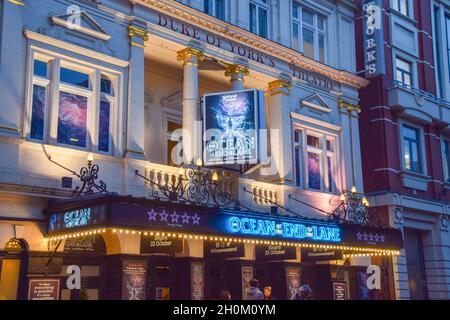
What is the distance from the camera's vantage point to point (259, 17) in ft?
65.1

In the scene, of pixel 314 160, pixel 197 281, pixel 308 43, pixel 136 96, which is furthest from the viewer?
pixel 308 43

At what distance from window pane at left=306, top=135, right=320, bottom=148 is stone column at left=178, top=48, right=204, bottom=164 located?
5386 millimetres

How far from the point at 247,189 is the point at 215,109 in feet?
8.55

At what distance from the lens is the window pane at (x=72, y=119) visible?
14141 millimetres

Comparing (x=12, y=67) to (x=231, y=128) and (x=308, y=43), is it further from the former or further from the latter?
(x=308, y=43)

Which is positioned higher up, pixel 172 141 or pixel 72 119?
pixel 172 141

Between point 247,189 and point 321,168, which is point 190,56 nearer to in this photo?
point 247,189

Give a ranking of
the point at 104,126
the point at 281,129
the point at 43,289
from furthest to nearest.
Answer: the point at 281,129
the point at 104,126
the point at 43,289

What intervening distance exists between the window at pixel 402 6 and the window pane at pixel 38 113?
668 inches

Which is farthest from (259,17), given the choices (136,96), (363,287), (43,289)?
(43,289)

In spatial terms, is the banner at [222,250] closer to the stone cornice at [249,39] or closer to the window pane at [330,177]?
the window pane at [330,177]

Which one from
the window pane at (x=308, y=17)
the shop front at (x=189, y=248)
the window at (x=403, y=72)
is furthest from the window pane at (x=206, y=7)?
the window at (x=403, y=72)

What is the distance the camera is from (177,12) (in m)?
16.6

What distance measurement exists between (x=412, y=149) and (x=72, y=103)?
15.0m
